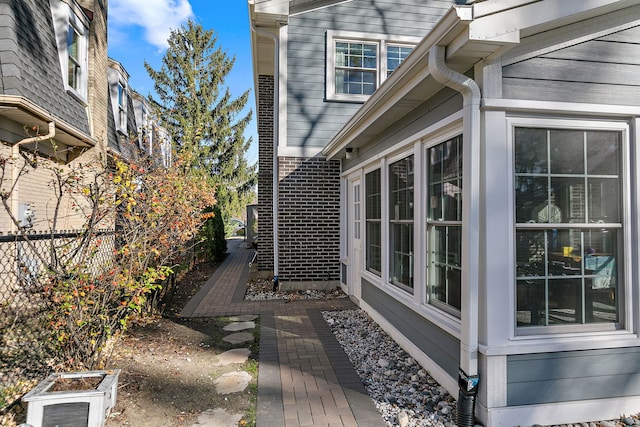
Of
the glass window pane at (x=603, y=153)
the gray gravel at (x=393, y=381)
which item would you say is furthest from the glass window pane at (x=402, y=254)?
the glass window pane at (x=603, y=153)

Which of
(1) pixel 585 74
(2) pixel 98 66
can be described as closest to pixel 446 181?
(1) pixel 585 74

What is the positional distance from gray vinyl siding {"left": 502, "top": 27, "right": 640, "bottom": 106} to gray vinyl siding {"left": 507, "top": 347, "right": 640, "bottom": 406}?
6.39ft

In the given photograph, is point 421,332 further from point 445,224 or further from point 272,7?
point 272,7

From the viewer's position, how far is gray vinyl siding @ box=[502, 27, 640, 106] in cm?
272

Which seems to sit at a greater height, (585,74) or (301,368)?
(585,74)

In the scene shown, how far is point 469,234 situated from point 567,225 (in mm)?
815

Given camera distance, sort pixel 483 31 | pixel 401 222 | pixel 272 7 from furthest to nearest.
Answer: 1. pixel 272 7
2. pixel 401 222
3. pixel 483 31

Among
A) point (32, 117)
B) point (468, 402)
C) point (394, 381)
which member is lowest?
point (394, 381)

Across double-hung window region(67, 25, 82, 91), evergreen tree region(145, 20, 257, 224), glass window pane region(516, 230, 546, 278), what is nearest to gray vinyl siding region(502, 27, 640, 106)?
glass window pane region(516, 230, 546, 278)

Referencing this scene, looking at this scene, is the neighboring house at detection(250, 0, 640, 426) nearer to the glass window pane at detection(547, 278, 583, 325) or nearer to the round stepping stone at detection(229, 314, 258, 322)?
the glass window pane at detection(547, 278, 583, 325)

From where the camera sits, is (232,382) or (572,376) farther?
(232,382)

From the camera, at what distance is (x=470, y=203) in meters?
2.69

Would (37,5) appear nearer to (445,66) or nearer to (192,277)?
(192,277)

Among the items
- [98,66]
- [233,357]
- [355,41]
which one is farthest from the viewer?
[98,66]
